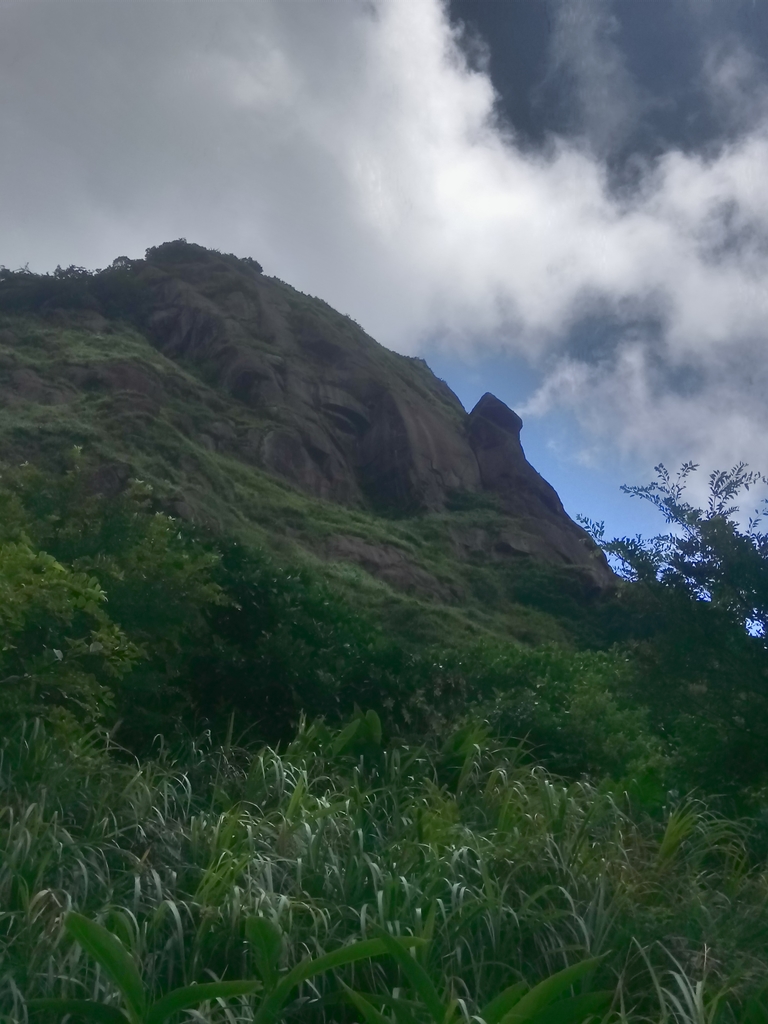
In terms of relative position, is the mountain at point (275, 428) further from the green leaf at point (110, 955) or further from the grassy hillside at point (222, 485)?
the green leaf at point (110, 955)

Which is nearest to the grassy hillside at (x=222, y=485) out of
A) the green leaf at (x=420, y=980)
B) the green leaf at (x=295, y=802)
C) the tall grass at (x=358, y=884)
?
the tall grass at (x=358, y=884)

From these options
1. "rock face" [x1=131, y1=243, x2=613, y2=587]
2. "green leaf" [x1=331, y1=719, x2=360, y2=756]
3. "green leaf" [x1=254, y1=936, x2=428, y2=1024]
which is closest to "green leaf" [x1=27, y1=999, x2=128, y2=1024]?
"green leaf" [x1=254, y1=936, x2=428, y2=1024]

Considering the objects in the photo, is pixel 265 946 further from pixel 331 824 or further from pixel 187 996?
pixel 331 824

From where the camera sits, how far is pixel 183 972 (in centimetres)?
437

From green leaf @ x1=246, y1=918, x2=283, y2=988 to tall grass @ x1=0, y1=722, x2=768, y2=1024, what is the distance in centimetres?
14

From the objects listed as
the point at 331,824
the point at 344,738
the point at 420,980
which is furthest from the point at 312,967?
the point at 344,738

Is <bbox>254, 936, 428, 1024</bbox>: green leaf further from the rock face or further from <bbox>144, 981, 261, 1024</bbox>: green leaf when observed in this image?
the rock face

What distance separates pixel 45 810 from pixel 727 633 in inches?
184

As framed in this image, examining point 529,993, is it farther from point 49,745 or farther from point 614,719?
point 614,719

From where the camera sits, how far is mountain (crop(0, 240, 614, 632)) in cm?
3344

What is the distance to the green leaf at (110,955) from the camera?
12.3 ft

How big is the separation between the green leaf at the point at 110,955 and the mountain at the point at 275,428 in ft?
72.3

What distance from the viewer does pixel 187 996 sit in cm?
372

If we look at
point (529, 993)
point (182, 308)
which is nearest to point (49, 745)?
point (529, 993)
